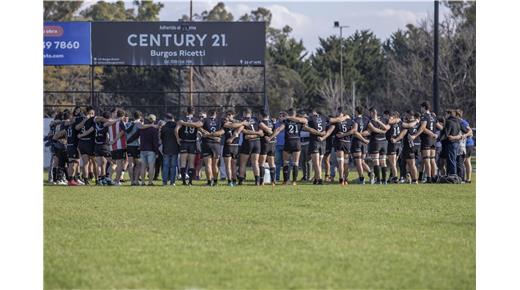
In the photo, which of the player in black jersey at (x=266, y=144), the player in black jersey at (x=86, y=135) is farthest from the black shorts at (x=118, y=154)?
the player in black jersey at (x=266, y=144)

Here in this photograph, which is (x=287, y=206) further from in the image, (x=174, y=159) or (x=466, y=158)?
(x=466, y=158)

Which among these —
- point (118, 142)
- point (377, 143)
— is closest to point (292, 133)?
point (377, 143)

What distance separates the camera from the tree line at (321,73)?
52094 mm

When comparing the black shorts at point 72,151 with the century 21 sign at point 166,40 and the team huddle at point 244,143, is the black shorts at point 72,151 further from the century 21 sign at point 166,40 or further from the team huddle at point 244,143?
the century 21 sign at point 166,40

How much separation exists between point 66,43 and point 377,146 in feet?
44.1

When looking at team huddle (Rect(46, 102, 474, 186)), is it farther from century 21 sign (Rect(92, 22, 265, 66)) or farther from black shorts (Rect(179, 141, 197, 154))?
century 21 sign (Rect(92, 22, 265, 66))

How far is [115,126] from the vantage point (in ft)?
77.6

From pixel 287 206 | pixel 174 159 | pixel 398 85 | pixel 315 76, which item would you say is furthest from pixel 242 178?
pixel 315 76

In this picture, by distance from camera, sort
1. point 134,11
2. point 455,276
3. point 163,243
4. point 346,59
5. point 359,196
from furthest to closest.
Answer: point 134,11 < point 346,59 < point 359,196 < point 163,243 < point 455,276

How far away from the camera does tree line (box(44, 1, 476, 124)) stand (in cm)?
5209

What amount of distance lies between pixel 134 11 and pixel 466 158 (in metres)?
56.4

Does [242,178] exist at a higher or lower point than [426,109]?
lower

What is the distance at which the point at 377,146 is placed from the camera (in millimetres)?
24328

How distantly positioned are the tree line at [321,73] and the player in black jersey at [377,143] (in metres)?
25.9
